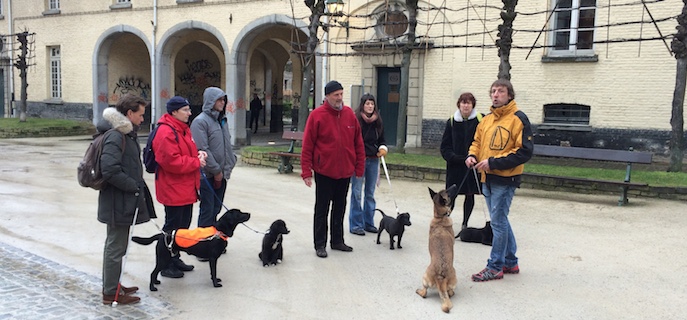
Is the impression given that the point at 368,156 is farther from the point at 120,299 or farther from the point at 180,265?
the point at 120,299

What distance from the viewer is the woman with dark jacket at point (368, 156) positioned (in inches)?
290

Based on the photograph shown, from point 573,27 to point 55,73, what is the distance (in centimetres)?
2209

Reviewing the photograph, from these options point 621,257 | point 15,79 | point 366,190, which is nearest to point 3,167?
point 366,190

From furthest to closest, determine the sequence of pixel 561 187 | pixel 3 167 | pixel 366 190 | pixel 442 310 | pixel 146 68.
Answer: pixel 146 68
pixel 3 167
pixel 561 187
pixel 366 190
pixel 442 310

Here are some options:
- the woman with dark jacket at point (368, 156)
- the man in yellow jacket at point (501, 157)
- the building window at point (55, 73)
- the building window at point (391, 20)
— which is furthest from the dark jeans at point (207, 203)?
the building window at point (55, 73)

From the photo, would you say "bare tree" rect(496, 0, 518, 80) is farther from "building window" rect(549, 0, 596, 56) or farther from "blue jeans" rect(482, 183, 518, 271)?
"blue jeans" rect(482, 183, 518, 271)

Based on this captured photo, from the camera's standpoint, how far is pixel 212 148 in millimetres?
6105

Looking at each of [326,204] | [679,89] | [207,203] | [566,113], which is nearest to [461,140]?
[326,204]

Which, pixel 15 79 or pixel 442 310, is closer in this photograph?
pixel 442 310

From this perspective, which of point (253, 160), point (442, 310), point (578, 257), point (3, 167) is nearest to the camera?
point (442, 310)

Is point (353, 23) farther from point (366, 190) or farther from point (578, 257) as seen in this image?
point (578, 257)

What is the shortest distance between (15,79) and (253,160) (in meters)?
18.9

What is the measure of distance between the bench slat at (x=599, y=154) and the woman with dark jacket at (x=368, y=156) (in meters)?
4.77

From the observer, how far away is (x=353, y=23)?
706 inches
